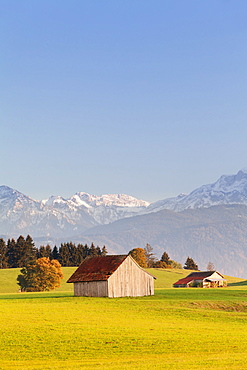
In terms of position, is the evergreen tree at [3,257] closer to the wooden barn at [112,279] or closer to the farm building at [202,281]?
the farm building at [202,281]

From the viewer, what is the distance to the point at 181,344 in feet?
106

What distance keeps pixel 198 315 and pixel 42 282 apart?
78.4 metres

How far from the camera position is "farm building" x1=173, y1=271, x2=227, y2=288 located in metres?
142

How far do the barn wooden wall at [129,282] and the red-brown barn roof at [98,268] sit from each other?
2.56 feet

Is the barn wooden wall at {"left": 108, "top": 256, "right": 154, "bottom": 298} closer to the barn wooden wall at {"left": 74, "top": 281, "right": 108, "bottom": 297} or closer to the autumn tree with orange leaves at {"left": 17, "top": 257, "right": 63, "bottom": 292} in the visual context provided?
the barn wooden wall at {"left": 74, "top": 281, "right": 108, "bottom": 297}

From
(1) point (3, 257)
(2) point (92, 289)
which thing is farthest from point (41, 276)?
(1) point (3, 257)

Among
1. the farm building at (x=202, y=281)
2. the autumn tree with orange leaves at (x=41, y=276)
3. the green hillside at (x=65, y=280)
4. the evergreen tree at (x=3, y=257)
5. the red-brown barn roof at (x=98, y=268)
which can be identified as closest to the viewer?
the red-brown barn roof at (x=98, y=268)

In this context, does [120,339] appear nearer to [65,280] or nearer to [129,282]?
[129,282]

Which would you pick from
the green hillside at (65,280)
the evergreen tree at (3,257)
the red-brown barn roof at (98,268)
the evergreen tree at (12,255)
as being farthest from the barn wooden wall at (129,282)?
the evergreen tree at (12,255)

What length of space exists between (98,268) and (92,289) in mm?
3605

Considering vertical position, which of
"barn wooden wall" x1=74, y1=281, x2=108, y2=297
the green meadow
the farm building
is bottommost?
the green meadow

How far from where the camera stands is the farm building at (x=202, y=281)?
141750 mm

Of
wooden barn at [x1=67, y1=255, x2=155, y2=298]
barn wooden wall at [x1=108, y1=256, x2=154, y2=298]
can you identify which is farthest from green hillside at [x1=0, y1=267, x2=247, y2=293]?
barn wooden wall at [x1=108, y1=256, x2=154, y2=298]

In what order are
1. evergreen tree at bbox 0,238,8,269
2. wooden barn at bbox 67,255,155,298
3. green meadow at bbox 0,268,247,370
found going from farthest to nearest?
evergreen tree at bbox 0,238,8,269 < wooden barn at bbox 67,255,155,298 < green meadow at bbox 0,268,247,370
